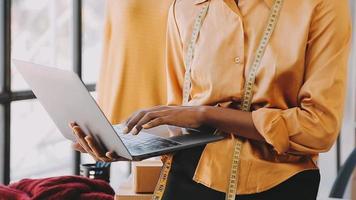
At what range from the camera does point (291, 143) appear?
3.25 feet

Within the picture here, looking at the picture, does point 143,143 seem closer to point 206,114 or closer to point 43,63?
point 206,114

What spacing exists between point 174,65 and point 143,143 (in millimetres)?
250

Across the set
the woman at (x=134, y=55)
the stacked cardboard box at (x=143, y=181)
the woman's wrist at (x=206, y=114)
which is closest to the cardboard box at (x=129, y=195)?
the stacked cardboard box at (x=143, y=181)

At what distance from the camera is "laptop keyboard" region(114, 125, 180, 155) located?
0.97 meters

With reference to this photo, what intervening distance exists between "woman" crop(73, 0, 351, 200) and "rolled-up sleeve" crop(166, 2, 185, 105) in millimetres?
103

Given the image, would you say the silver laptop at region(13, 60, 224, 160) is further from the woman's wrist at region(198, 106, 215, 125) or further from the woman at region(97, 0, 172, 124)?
the woman at region(97, 0, 172, 124)

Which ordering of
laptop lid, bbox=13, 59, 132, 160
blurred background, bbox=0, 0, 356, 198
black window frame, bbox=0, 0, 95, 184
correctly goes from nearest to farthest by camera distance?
laptop lid, bbox=13, 59, 132, 160 < black window frame, bbox=0, 0, 95, 184 < blurred background, bbox=0, 0, 356, 198

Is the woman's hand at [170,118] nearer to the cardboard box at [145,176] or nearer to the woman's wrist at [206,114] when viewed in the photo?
the woman's wrist at [206,114]

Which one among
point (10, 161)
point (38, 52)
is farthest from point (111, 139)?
point (38, 52)

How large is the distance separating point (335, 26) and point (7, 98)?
1.33 meters

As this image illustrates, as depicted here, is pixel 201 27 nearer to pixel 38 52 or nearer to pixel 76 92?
pixel 76 92

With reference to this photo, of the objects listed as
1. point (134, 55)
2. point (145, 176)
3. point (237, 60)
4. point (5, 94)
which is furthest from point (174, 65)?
point (5, 94)

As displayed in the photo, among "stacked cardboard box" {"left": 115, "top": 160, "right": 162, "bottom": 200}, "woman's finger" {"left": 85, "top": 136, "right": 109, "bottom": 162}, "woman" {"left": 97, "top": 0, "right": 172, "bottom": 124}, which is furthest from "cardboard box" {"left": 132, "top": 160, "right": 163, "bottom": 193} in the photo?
"woman's finger" {"left": 85, "top": 136, "right": 109, "bottom": 162}

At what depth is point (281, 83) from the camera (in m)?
1.01
